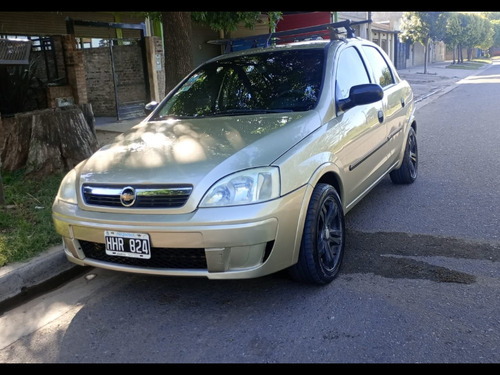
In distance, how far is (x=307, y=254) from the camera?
10.6ft

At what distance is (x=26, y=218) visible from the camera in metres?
4.84

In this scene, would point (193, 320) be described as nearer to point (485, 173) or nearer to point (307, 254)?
point (307, 254)

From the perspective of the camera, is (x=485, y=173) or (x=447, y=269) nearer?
(x=447, y=269)

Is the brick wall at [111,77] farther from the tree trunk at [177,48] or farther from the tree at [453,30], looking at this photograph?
the tree at [453,30]

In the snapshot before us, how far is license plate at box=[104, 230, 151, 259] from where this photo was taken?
9.89 ft

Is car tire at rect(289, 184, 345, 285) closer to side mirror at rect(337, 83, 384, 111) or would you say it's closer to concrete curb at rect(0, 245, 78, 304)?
side mirror at rect(337, 83, 384, 111)

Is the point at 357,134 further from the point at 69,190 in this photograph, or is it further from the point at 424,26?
the point at 424,26

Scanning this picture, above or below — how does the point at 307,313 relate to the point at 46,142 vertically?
below

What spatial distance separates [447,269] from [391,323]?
101cm

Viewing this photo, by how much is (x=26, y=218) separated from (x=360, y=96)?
3.42 metres

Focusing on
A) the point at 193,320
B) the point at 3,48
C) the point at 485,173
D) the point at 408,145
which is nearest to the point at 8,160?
the point at 3,48

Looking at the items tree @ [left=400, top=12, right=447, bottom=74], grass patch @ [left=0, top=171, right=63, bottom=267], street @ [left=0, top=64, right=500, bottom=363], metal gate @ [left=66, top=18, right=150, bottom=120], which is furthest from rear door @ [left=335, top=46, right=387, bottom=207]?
tree @ [left=400, top=12, right=447, bottom=74]

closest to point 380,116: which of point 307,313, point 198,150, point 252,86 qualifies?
point 252,86

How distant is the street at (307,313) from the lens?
274 centimetres
